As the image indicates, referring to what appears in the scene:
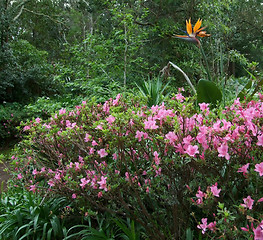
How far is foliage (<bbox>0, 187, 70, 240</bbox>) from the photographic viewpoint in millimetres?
1949

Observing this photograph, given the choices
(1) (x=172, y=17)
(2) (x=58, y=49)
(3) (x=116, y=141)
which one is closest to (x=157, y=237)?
(3) (x=116, y=141)

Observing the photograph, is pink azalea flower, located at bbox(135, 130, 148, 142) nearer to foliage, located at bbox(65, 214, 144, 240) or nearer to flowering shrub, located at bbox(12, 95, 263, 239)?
flowering shrub, located at bbox(12, 95, 263, 239)

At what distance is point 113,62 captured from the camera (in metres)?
5.62

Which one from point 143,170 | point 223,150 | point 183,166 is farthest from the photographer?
point 143,170

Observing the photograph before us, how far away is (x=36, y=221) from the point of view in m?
1.95

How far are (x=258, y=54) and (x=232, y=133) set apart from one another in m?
14.2

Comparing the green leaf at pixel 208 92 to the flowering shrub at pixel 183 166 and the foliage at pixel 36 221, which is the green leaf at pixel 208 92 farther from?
the foliage at pixel 36 221

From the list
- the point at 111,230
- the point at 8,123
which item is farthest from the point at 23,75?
the point at 111,230

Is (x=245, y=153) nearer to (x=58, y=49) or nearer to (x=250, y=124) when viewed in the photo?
(x=250, y=124)

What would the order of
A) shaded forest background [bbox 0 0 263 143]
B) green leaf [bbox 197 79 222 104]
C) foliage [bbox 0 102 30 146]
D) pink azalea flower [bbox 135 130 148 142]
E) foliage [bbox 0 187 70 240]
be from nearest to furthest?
pink azalea flower [bbox 135 130 148 142] < foliage [bbox 0 187 70 240] < green leaf [bbox 197 79 222 104] < shaded forest background [bbox 0 0 263 143] < foliage [bbox 0 102 30 146]

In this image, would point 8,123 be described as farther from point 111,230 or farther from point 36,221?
point 111,230

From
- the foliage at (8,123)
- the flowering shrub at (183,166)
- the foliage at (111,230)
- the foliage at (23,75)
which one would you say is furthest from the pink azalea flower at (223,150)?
the foliage at (23,75)

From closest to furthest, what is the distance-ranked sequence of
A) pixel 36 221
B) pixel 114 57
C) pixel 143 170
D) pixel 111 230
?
1. pixel 143 170
2. pixel 111 230
3. pixel 36 221
4. pixel 114 57

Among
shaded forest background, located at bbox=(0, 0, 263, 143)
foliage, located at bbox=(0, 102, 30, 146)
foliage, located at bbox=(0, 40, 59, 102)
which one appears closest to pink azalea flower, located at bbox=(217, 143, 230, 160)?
shaded forest background, located at bbox=(0, 0, 263, 143)
